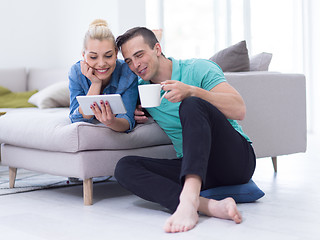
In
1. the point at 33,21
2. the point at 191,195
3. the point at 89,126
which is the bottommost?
the point at 191,195

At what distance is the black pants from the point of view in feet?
5.88

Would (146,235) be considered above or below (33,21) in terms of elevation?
below

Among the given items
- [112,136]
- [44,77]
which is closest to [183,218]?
[112,136]

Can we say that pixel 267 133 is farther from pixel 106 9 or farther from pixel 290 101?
pixel 106 9

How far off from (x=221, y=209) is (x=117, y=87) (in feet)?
2.58

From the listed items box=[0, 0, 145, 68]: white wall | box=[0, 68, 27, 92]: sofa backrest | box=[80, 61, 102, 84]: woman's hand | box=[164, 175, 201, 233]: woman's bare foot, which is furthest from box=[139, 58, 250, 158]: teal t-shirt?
box=[0, 68, 27, 92]: sofa backrest

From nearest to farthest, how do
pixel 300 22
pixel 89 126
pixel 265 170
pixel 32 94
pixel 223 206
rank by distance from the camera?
1. pixel 223 206
2. pixel 89 126
3. pixel 265 170
4. pixel 32 94
5. pixel 300 22

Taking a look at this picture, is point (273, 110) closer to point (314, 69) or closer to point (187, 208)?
point (187, 208)

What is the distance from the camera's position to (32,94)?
433 cm

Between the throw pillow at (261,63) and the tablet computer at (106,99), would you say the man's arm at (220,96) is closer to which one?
the tablet computer at (106,99)

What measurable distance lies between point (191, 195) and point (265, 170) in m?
1.60

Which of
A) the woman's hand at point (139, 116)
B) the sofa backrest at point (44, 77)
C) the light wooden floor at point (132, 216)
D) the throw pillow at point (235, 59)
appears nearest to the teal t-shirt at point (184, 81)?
the woman's hand at point (139, 116)

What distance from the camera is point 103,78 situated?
7.43 feet

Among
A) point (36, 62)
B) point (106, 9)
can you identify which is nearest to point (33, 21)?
point (36, 62)
